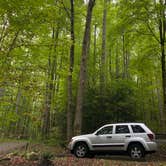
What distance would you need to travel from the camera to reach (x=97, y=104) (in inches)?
822

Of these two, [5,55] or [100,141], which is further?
[100,141]

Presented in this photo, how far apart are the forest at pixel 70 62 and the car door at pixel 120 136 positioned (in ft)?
10.00

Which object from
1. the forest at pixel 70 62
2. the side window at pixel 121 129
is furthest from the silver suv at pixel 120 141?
the forest at pixel 70 62

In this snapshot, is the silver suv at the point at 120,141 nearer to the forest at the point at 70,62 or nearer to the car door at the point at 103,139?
the car door at the point at 103,139

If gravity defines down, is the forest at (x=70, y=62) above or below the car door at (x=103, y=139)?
above

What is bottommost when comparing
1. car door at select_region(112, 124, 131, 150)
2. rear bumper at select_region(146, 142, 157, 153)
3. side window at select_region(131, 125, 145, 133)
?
rear bumper at select_region(146, 142, 157, 153)

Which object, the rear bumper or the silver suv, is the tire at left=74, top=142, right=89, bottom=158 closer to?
the silver suv

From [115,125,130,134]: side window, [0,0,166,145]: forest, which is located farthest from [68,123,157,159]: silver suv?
[0,0,166,145]: forest

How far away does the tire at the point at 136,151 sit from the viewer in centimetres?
1227

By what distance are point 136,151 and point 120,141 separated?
920mm

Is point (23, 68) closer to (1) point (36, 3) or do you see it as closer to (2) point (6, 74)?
(2) point (6, 74)

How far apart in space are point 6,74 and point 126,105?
14215mm

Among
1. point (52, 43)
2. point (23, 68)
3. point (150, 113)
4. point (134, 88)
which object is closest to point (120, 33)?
point (134, 88)

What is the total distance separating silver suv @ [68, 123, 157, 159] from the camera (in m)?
12.3
